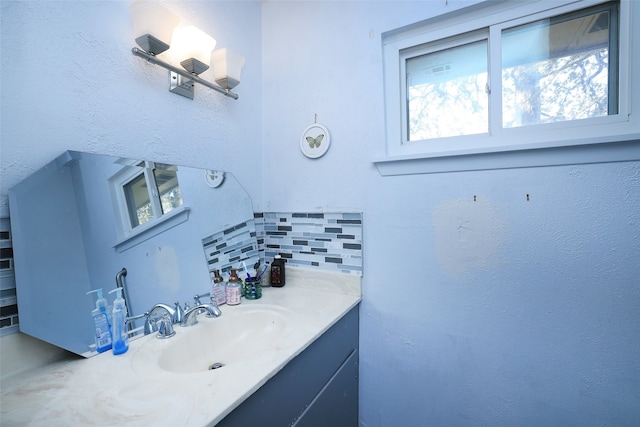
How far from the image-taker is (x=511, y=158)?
110 cm

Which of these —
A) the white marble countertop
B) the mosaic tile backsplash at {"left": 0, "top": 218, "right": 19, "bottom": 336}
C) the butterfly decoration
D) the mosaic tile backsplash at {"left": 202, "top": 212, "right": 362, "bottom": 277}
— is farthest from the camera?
the butterfly decoration

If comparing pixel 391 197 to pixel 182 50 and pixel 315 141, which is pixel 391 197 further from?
pixel 182 50

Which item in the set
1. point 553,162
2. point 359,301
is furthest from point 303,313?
point 553,162

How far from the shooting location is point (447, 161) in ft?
3.96

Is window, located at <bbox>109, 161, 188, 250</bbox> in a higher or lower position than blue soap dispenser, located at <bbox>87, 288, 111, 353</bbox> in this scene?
higher

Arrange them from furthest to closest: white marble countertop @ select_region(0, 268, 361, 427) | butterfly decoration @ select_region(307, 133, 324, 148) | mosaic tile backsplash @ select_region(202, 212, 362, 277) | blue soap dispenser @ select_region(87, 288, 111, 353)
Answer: butterfly decoration @ select_region(307, 133, 324, 148) < mosaic tile backsplash @ select_region(202, 212, 362, 277) < blue soap dispenser @ select_region(87, 288, 111, 353) < white marble countertop @ select_region(0, 268, 361, 427)

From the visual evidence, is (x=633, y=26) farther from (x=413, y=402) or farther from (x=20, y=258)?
(x=20, y=258)

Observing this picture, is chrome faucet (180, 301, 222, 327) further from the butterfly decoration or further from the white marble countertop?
the butterfly decoration

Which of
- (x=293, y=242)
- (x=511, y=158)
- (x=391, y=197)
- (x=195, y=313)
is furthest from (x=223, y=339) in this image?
(x=511, y=158)

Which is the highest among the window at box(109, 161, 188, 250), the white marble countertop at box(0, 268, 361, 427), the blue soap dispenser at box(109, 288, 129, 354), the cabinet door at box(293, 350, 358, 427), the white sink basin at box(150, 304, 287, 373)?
the window at box(109, 161, 188, 250)

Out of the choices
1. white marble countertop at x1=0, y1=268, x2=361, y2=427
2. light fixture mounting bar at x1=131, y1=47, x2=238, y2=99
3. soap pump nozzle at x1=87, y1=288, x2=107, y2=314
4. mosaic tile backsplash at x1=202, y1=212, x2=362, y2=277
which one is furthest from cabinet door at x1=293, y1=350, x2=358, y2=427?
light fixture mounting bar at x1=131, y1=47, x2=238, y2=99

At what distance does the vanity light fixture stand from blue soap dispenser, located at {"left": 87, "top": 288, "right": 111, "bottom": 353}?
837mm

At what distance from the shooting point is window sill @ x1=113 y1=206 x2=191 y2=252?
962 mm

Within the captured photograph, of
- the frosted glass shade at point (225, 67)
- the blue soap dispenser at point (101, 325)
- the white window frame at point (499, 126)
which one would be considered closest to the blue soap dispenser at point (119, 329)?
the blue soap dispenser at point (101, 325)
